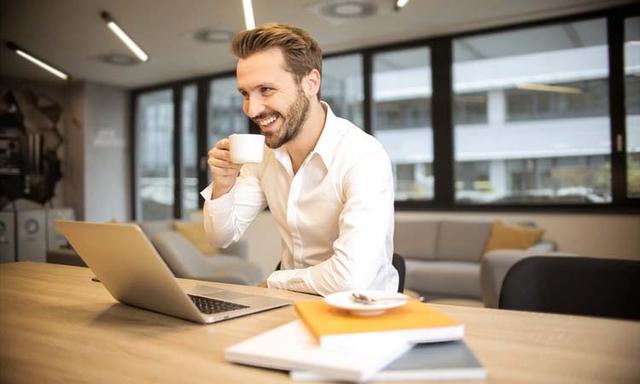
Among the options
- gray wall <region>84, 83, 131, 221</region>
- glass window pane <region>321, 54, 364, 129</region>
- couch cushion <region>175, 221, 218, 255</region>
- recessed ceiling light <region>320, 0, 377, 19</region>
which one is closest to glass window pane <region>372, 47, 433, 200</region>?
glass window pane <region>321, 54, 364, 129</region>

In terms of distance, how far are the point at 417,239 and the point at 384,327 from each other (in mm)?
4538

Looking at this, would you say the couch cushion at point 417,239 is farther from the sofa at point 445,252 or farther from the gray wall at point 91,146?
the gray wall at point 91,146

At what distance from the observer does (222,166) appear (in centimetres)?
140

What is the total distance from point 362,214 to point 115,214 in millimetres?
7529

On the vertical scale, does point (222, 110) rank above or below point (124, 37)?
below

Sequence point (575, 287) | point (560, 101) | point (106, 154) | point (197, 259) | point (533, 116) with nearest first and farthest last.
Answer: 1. point (575, 287)
2. point (197, 259)
3. point (560, 101)
4. point (533, 116)
5. point (106, 154)

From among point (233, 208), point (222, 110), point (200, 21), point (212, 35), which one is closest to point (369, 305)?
point (233, 208)

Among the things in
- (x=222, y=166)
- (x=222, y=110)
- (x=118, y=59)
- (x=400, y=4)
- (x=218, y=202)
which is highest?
(x=118, y=59)

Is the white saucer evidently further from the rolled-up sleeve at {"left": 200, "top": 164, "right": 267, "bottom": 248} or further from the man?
the rolled-up sleeve at {"left": 200, "top": 164, "right": 267, "bottom": 248}

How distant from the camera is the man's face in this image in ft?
4.95

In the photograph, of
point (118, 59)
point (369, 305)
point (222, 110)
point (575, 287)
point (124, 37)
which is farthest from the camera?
point (222, 110)

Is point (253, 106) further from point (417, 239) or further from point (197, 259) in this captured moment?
point (417, 239)

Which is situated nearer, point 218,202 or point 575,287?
point 575,287

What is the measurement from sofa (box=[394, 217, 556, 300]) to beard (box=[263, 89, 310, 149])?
2.92 meters
